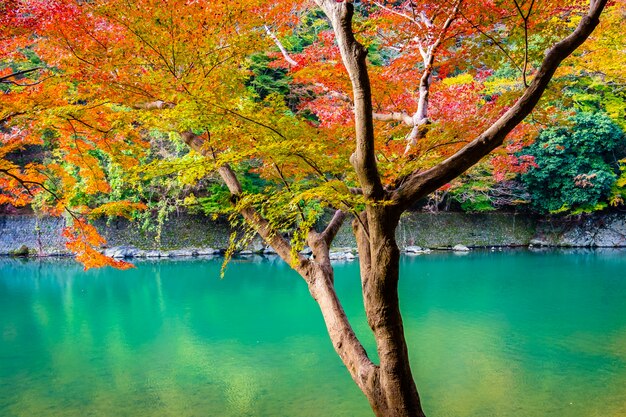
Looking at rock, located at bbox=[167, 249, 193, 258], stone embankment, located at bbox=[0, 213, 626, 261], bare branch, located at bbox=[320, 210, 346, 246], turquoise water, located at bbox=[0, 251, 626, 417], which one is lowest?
turquoise water, located at bbox=[0, 251, 626, 417]

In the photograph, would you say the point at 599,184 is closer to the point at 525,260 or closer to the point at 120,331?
the point at 525,260

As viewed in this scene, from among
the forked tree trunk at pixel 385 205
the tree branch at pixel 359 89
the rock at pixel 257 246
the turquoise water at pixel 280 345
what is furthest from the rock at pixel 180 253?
the tree branch at pixel 359 89

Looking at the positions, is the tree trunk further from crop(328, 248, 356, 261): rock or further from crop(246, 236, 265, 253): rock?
crop(246, 236, 265, 253): rock

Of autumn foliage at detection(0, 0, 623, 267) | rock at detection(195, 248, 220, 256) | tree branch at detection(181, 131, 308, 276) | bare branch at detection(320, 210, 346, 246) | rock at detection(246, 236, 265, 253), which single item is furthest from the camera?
rock at detection(246, 236, 265, 253)

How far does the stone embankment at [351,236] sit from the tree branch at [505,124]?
1242cm

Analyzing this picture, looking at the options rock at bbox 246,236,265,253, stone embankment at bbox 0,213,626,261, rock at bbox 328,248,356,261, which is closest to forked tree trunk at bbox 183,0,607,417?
rock at bbox 328,248,356,261

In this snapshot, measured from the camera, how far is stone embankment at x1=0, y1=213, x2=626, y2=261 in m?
14.5

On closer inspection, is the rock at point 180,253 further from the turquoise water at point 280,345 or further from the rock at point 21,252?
the rock at point 21,252

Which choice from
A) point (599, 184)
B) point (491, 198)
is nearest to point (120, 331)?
point (491, 198)

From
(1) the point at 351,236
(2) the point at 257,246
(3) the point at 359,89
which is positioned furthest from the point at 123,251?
(3) the point at 359,89

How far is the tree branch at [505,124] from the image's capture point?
1.98 meters

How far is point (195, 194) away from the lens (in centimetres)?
1513

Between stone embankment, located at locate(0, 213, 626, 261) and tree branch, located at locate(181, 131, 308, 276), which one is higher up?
tree branch, located at locate(181, 131, 308, 276)

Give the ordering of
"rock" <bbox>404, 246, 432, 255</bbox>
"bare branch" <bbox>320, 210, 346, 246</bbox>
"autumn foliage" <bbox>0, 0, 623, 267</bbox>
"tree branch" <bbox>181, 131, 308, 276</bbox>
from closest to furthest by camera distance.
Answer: "autumn foliage" <bbox>0, 0, 623, 267</bbox>
"tree branch" <bbox>181, 131, 308, 276</bbox>
"bare branch" <bbox>320, 210, 346, 246</bbox>
"rock" <bbox>404, 246, 432, 255</bbox>
